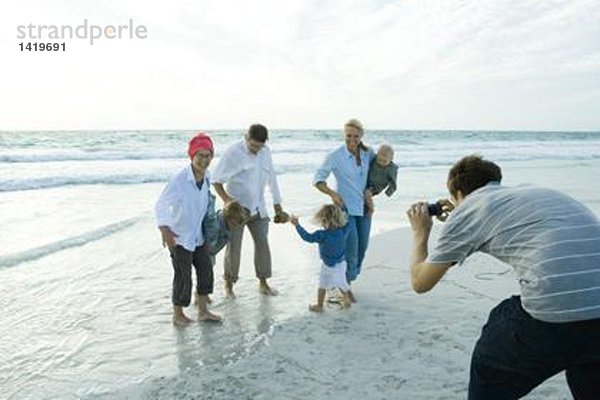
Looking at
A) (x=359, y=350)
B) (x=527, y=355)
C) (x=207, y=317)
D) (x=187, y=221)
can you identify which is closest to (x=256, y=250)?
(x=207, y=317)

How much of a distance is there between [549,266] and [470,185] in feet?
1.71

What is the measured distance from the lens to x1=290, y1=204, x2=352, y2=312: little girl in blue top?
547 centimetres

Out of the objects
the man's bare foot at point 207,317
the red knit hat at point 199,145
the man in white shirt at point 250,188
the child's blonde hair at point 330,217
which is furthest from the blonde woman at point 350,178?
the man's bare foot at point 207,317

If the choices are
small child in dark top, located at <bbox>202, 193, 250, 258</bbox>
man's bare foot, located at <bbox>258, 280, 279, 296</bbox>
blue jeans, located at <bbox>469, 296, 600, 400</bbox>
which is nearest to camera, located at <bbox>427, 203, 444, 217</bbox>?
blue jeans, located at <bbox>469, 296, 600, 400</bbox>

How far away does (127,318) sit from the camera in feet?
18.3

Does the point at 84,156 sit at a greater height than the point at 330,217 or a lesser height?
lesser

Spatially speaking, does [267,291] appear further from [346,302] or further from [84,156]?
[84,156]

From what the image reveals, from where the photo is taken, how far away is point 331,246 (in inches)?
219

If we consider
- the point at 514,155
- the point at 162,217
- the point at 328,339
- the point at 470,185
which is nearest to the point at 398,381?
the point at 328,339

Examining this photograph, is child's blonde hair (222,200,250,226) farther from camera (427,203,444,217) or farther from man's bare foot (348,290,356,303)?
camera (427,203,444,217)

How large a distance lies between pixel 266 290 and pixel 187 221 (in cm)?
162

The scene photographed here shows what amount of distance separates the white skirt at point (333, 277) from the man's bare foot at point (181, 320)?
4.27 feet

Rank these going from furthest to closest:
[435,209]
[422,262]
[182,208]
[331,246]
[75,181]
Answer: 1. [75,181]
2. [331,246]
3. [182,208]
4. [435,209]
5. [422,262]

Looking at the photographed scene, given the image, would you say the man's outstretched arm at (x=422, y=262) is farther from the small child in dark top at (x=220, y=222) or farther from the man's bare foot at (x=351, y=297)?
the man's bare foot at (x=351, y=297)
